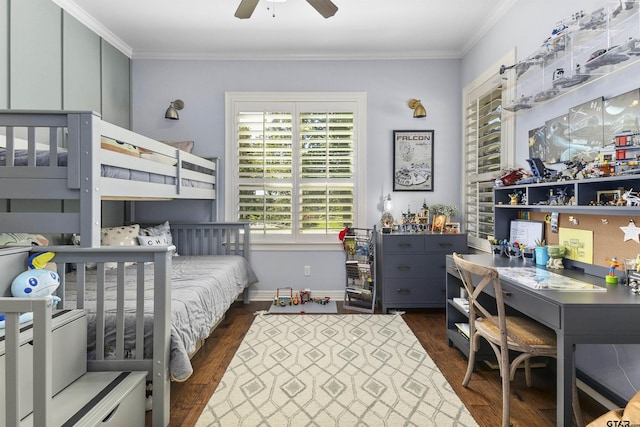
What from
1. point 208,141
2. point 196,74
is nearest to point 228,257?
point 208,141

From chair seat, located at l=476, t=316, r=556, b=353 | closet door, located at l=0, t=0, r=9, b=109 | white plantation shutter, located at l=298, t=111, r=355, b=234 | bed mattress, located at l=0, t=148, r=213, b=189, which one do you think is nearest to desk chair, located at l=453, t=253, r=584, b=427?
chair seat, located at l=476, t=316, r=556, b=353

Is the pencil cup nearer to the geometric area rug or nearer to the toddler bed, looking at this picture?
the geometric area rug

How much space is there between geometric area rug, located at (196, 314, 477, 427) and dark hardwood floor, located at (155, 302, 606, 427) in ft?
0.23

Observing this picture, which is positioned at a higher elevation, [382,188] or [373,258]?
[382,188]

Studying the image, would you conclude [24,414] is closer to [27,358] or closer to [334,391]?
[27,358]

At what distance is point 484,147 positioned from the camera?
132 inches

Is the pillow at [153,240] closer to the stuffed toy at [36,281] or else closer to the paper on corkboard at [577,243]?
the stuffed toy at [36,281]

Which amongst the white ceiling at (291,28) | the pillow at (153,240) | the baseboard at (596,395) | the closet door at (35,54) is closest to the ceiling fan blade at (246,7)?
the white ceiling at (291,28)

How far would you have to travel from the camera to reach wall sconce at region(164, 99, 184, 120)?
12.3ft

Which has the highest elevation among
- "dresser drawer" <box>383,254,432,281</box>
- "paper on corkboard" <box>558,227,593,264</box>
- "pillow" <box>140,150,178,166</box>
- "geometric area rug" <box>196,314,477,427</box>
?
"pillow" <box>140,150,178,166</box>

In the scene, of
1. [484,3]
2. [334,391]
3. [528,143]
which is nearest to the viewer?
[334,391]

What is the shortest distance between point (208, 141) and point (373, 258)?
7.58 feet

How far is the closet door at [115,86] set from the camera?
11.4 feet

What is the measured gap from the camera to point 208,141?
3.97m
